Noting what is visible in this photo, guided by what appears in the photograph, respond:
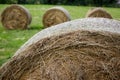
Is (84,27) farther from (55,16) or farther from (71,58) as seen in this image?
(55,16)

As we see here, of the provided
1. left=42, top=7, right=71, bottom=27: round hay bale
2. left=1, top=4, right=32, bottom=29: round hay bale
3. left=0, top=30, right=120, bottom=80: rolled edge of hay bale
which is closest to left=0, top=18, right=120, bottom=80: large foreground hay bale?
left=0, top=30, right=120, bottom=80: rolled edge of hay bale

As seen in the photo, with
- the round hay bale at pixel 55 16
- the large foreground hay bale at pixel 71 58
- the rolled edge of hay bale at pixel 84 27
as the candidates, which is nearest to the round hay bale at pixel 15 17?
the round hay bale at pixel 55 16

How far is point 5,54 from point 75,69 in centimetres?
505

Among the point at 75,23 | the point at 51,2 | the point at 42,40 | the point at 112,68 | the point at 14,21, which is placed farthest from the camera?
the point at 51,2

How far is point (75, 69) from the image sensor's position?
4406mm

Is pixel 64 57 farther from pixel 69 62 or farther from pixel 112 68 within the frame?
pixel 112 68

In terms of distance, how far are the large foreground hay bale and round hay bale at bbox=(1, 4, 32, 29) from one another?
10.5m

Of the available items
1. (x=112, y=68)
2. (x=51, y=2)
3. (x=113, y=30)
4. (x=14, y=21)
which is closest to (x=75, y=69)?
(x=112, y=68)

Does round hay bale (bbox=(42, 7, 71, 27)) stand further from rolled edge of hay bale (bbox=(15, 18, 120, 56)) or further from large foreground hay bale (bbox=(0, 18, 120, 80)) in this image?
large foreground hay bale (bbox=(0, 18, 120, 80))

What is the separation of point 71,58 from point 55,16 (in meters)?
11.2

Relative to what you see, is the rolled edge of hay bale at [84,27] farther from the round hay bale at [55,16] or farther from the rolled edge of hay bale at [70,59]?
the round hay bale at [55,16]

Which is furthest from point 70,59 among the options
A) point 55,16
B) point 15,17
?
point 55,16

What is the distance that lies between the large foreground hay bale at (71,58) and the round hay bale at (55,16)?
426 inches

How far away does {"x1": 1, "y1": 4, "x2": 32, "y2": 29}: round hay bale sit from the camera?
49.5 feet
